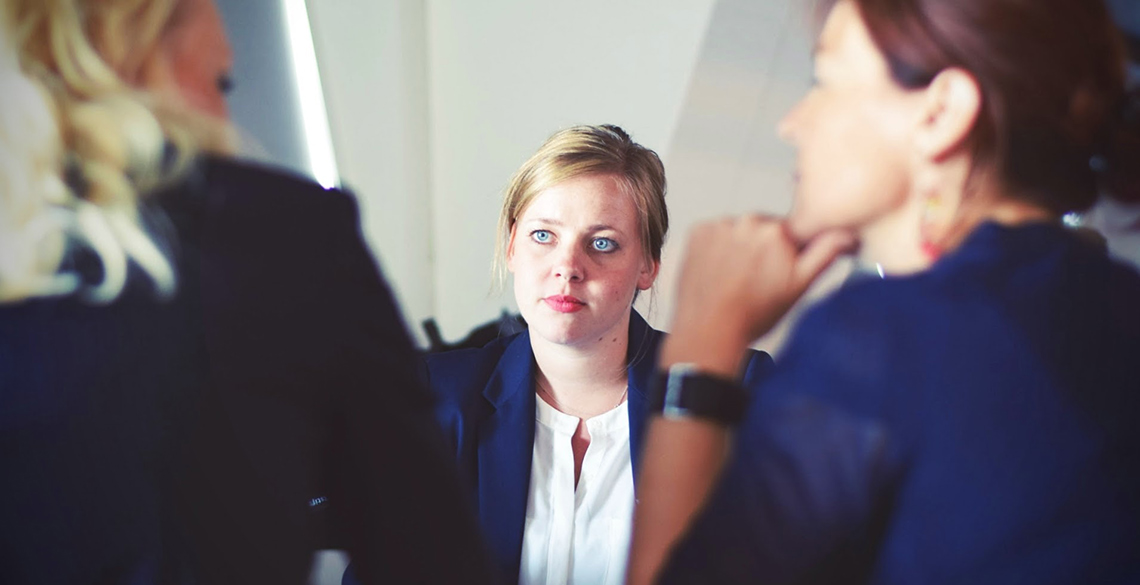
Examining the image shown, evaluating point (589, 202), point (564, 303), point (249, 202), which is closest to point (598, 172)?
point (589, 202)

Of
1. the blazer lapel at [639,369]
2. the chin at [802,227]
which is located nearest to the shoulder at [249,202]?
the blazer lapel at [639,369]

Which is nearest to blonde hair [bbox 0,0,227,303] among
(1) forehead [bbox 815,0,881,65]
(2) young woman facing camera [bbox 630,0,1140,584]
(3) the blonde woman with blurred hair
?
(3) the blonde woman with blurred hair

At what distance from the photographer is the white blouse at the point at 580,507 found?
0.95 metres

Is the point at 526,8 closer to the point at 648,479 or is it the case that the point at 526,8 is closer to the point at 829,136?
the point at 829,136

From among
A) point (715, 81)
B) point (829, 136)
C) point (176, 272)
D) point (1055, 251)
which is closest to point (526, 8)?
point (715, 81)

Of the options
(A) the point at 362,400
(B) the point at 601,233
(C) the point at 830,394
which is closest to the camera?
(C) the point at 830,394

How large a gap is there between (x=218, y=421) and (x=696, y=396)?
468mm

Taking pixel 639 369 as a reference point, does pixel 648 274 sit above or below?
above

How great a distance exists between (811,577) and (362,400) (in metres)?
0.46

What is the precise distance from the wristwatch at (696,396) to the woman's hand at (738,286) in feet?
0.04

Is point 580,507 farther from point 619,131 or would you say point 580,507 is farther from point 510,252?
point 619,131

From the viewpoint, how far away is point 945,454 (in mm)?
750

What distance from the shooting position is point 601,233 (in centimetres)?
96

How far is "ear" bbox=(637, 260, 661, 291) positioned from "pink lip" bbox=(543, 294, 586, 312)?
68 millimetres
